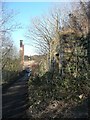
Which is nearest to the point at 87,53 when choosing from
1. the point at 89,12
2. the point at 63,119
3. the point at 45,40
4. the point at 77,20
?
the point at 89,12

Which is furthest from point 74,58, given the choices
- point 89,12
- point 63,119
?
point 63,119

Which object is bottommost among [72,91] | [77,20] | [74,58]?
[72,91]

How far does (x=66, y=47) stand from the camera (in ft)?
68.5

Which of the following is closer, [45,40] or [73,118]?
[73,118]

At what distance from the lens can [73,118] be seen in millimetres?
11555

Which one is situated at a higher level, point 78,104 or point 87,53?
point 87,53

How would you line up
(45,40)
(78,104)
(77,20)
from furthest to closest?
1. (45,40)
2. (77,20)
3. (78,104)

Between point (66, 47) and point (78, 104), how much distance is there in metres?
8.54

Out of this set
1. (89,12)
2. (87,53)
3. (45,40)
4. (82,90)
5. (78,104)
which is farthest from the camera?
(45,40)

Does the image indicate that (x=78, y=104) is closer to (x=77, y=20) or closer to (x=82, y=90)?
(x=82, y=90)

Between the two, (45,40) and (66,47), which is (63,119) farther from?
(45,40)

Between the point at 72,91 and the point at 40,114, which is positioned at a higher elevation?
the point at 72,91

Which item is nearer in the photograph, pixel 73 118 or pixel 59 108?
pixel 73 118

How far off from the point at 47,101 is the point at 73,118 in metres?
3.66
